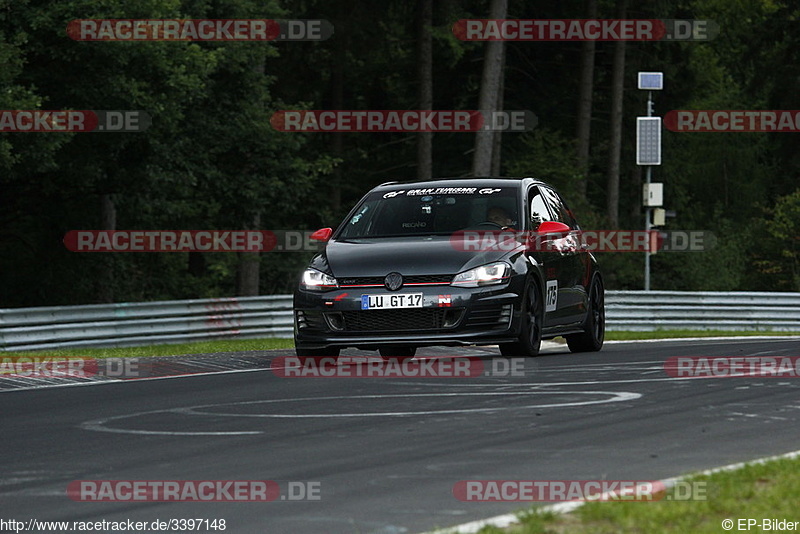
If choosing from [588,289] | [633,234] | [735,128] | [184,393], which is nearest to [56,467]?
[184,393]

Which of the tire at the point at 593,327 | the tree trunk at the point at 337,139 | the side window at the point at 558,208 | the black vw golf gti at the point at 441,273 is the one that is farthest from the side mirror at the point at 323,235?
the tree trunk at the point at 337,139

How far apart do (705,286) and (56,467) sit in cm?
4505

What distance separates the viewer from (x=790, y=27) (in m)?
57.3

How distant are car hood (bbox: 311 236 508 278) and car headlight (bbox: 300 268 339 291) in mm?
60

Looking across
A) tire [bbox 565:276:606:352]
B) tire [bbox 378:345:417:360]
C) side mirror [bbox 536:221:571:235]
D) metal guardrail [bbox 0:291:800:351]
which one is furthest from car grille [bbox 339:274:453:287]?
metal guardrail [bbox 0:291:800:351]

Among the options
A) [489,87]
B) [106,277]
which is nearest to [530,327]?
[489,87]

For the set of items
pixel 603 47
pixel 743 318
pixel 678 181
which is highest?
pixel 603 47

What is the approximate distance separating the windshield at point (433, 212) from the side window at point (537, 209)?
9.0 inches

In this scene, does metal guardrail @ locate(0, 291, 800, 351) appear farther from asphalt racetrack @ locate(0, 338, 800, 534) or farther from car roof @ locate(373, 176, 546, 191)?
asphalt racetrack @ locate(0, 338, 800, 534)

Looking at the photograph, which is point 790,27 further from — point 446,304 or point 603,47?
point 446,304

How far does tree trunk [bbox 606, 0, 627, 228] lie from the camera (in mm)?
53438

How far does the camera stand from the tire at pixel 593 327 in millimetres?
17328

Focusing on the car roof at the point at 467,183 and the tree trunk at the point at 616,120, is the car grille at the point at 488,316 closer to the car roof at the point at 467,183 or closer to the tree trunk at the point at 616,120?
the car roof at the point at 467,183

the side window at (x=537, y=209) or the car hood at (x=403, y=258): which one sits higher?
the side window at (x=537, y=209)
